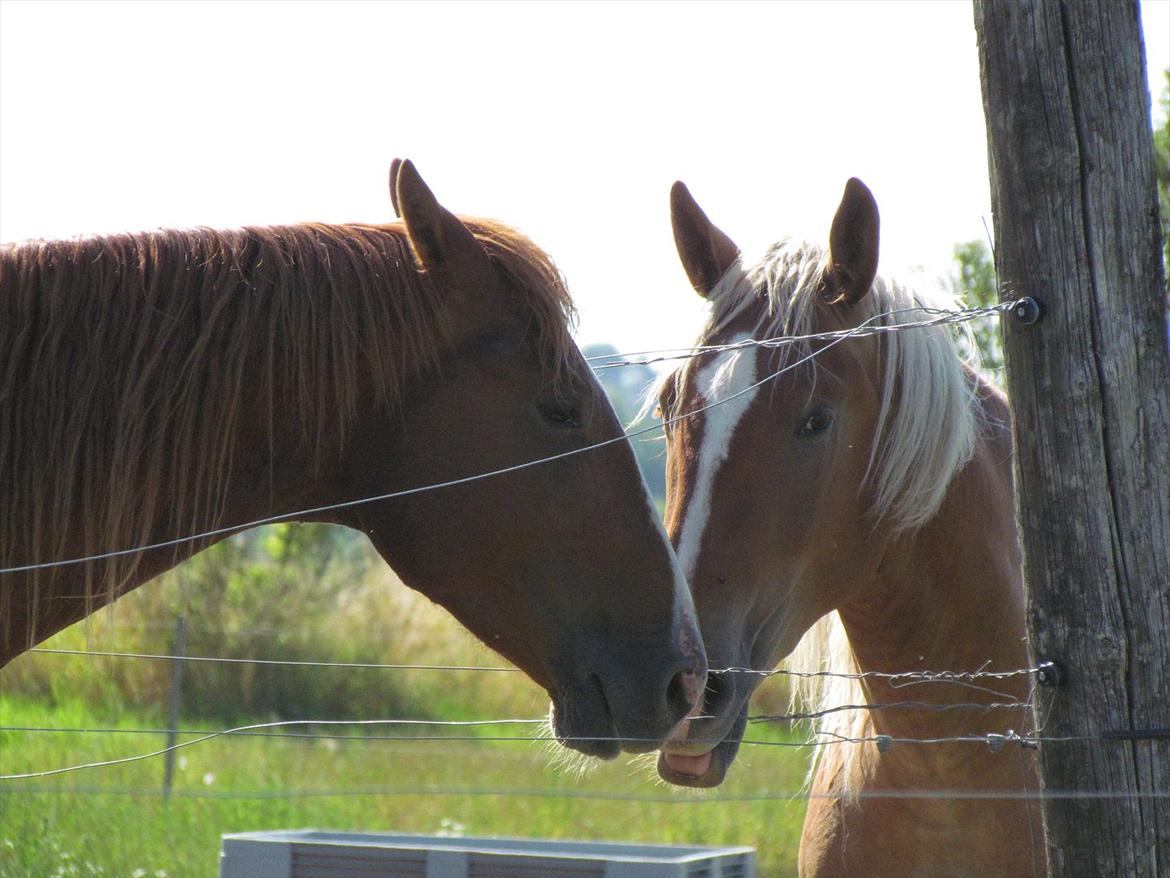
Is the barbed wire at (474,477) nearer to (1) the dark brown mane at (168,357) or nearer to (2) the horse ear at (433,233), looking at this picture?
(1) the dark brown mane at (168,357)

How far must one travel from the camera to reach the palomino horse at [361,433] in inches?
77.0

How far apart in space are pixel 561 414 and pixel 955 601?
1282mm

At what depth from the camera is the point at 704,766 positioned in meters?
2.65

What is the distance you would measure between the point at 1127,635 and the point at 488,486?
45.4 inches

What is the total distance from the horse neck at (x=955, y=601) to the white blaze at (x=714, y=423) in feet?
1.77

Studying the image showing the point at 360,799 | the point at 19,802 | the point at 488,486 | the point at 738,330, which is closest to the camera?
the point at 488,486

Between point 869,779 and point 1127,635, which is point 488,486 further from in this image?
point 869,779

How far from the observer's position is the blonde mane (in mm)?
2820

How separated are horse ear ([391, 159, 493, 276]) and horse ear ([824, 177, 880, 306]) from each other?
1.11m

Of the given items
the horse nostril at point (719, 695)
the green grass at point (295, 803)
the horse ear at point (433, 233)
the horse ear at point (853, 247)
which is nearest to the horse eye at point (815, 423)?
the horse ear at point (853, 247)

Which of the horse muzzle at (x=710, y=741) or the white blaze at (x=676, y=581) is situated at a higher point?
the white blaze at (x=676, y=581)

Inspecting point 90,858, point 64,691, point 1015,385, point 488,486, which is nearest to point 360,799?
point 90,858

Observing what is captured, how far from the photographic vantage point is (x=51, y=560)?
196cm

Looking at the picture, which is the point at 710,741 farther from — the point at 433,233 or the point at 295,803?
the point at 295,803
